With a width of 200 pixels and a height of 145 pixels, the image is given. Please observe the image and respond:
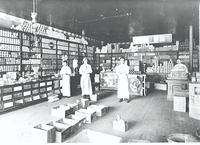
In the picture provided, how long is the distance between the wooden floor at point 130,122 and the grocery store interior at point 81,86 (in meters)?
0.02

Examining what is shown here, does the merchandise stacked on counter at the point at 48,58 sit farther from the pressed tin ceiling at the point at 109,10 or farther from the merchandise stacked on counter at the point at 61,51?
the pressed tin ceiling at the point at 109,10

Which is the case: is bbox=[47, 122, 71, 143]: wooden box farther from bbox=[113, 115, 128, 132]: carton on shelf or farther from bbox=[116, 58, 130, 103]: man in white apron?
bbox=[116, 58, 130, 103]: man in white apron

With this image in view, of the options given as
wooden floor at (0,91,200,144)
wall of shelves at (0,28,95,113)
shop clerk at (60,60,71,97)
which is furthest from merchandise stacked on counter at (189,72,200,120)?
wall of shelves at (0,28,95,113)

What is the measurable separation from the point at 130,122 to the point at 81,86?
8.16 feet

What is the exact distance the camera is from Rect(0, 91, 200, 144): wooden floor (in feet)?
9.05

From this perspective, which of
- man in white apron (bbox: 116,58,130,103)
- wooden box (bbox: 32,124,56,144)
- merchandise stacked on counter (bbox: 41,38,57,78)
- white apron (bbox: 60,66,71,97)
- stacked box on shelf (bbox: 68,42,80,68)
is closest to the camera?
wooden box (bbox: 32,124,56,144)

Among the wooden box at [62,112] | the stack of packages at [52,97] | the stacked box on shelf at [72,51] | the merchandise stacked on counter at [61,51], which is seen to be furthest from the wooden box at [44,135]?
the stacked box on shelf at [72,51]

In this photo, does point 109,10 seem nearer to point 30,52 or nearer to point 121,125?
point 30,52

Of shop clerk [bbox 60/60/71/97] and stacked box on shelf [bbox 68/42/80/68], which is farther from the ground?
stacked box on shelf [bbox 68/42/80/68]

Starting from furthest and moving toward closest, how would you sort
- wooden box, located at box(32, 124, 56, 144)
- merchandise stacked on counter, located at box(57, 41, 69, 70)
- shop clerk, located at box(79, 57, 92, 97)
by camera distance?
1. merchandise stacked on counter, located at box(57, 41, 69, 70)
2. shop clerk, located at box(79, 57, 92, 97)
3. wooden box, located at box(32, 124, 56, 144)

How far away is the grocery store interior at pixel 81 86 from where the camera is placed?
283 cm

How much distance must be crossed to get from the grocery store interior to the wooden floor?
0.02 meters

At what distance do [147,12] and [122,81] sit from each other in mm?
2294

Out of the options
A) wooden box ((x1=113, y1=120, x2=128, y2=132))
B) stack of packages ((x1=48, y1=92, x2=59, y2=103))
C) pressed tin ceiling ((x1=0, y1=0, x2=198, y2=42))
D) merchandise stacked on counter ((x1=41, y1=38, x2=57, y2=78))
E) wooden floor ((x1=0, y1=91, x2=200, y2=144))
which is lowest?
wooden floor ((x1=0, y1=91, x2=200, y2=144))
